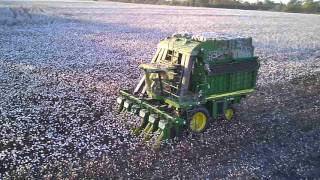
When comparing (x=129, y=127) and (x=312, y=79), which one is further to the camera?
(x=312, y=79)

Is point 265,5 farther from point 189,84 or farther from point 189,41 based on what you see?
point 189,84

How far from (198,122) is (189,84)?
114 centimetres

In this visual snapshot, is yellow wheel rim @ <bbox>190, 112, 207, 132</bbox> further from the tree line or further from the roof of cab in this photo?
the tree line

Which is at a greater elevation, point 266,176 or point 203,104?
point 203,104

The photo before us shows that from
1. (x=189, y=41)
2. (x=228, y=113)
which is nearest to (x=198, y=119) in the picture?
(x=228, y=113)

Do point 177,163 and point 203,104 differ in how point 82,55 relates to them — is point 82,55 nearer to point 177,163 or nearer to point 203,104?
point 203,104

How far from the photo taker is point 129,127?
12.5m

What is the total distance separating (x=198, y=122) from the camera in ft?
41.1

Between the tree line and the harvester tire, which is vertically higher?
the tree line

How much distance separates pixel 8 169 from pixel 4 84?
802 cm

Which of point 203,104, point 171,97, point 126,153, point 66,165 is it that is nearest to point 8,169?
point 66,165

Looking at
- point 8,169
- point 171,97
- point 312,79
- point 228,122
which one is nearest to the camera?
point 8,169

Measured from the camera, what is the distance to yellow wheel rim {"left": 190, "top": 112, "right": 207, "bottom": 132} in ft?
40.2

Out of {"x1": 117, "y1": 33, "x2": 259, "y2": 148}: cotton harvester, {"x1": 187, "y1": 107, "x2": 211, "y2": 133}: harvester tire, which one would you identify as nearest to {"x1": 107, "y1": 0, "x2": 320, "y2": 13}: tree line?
{"x1": 117, "y1": 33, "x2": 259, "y2": 148}: cotton harvester
